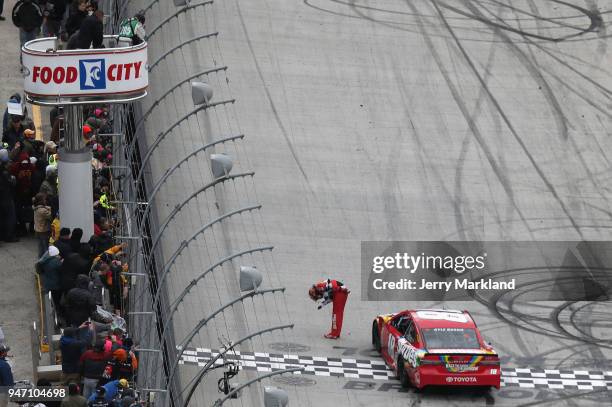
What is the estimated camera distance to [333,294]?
27.8 meters

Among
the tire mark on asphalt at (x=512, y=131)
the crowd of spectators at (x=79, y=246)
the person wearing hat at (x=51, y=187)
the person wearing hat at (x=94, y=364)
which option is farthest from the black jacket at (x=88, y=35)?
the tire mark on asphalt at (x=512, y=131)

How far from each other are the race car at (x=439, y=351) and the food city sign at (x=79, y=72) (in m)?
5.89

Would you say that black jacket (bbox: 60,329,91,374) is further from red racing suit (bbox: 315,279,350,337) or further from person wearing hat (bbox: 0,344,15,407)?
red racing suit (bbox: 315,279,350,337)

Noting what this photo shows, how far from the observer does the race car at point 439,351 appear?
2575 centimetres

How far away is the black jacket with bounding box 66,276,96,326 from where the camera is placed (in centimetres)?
2294

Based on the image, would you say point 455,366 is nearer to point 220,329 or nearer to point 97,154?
point 220,329

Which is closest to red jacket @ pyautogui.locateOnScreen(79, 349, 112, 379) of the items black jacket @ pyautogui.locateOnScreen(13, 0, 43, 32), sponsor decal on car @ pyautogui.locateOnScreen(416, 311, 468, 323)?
sponsor decal on car @ pyautogui.locateOnScreen(416, 311, 468, 323)

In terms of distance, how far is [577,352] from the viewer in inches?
1111

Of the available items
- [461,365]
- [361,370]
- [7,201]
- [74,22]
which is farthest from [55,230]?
[74,22]

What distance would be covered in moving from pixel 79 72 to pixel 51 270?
3045 millimetres

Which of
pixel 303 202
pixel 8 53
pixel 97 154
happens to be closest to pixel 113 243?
pixel 97 154

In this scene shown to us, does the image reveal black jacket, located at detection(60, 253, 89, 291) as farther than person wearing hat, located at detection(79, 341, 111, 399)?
Yes

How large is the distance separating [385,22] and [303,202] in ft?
29.7

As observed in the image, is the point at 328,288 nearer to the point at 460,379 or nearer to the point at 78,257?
the point at 460,379
